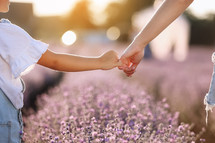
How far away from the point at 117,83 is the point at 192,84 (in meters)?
1.08

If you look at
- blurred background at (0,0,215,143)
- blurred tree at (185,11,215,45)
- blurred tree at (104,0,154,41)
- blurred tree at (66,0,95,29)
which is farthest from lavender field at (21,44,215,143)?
blurred tree at (66,0,95,29)

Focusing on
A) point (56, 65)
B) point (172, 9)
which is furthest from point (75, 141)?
point (172, 9)

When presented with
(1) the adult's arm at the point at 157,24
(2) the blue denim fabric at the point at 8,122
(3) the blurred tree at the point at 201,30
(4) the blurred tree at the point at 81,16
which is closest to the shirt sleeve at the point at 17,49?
(2) the blue denim fabric at the point at 8,122

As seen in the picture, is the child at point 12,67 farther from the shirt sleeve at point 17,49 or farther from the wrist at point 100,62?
the wrist at point 100,62

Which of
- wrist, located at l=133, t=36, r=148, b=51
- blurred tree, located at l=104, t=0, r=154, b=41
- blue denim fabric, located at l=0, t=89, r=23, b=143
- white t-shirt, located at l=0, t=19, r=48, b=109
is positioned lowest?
blue denim fabric, located at l=0, t=89, r=23, b=143

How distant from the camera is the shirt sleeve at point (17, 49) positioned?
7.00ft

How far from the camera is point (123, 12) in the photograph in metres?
44.9

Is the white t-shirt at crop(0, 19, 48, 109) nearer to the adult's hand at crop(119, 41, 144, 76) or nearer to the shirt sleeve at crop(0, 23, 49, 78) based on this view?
the shirt sleeve at crop(0, 23, 49, 78)

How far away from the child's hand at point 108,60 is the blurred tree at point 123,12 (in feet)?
127

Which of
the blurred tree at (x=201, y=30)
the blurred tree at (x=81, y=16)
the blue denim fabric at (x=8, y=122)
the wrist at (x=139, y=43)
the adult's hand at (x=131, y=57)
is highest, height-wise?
the blurred tree at (x=81, y=16)

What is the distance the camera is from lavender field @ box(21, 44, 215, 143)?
2.53 m

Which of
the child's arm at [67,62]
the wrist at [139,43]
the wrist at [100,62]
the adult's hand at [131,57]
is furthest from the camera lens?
the adult's hand at [131,57]

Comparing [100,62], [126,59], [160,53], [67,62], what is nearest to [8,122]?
[67,62]

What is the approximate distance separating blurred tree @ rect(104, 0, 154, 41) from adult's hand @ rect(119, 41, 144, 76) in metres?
38.5
